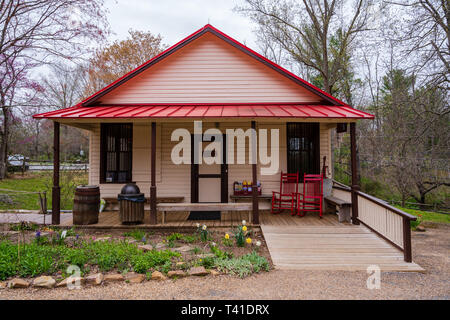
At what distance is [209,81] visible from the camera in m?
7.50

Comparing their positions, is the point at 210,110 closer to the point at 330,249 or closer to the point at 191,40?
the point at 191,40

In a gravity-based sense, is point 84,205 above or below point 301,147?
below

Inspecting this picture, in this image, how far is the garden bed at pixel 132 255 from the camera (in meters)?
3.89

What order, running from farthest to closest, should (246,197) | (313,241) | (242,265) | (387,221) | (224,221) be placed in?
(246,197) → (224,221) → (313,241) → (387,221) → (242,265)

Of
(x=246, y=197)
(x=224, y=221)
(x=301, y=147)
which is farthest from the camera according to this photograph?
(x=301, y=147)

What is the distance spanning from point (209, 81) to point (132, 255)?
5.06 meters

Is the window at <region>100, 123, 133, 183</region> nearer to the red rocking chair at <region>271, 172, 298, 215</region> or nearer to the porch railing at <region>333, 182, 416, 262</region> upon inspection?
the red rocking chair at <region>271, 172, 298, 215</region>

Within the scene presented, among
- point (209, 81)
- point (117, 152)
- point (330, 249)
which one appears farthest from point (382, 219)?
point (117, 152)

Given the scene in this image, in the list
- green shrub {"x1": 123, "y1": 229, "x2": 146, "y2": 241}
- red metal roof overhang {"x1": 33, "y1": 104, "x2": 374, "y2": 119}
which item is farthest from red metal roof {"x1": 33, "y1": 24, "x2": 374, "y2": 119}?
green shrub {"x1": 123, "y1": 229, "x2": 146, "y2": 241}

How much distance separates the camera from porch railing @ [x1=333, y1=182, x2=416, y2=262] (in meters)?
4.41

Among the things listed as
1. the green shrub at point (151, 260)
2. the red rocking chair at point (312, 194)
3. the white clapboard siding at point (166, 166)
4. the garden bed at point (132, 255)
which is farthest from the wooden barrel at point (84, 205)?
the red rocking chair at point (312, 194)

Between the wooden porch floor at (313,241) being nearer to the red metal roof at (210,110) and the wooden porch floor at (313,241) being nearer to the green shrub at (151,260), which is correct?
the green shrub at (151,260)

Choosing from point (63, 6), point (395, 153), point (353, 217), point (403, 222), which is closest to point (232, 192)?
point (353, 217)

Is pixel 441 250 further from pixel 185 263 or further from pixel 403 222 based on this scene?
pixel 185 263
